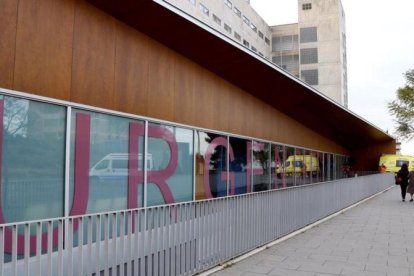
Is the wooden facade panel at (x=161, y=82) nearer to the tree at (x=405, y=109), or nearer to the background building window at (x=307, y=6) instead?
the tree at (x=405, y=109)

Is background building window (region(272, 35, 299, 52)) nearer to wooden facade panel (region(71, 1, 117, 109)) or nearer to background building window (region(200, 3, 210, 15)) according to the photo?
background building window (region(200, 3, 210, 15))

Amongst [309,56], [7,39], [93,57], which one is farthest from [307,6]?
[7,39]

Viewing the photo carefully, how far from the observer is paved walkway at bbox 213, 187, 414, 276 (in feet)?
22.0

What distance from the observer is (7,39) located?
5359 millimetres

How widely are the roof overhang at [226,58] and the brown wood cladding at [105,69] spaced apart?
7.6 inches

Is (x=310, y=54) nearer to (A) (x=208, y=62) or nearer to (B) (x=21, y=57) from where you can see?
(A) (x=208, y=62)

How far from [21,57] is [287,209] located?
6485 millimetres

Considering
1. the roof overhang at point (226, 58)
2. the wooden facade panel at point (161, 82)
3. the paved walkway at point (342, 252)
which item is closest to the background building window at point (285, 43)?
the roof overhang at point (226, 58)

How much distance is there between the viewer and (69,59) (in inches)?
248

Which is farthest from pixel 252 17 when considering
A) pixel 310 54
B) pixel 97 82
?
pixel 97 82

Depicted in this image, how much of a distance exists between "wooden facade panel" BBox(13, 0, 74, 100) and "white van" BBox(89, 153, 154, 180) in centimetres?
116

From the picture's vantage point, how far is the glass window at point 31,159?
17.4 ft

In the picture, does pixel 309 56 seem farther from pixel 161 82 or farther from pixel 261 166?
pixel 161 82

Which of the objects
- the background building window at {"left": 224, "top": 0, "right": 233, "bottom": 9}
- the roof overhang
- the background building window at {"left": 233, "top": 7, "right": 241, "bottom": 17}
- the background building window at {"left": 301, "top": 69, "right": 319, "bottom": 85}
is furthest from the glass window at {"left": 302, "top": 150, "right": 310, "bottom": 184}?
the background building window at {"left": 301, "top": 69, "right": 319, "bottom": 85}
